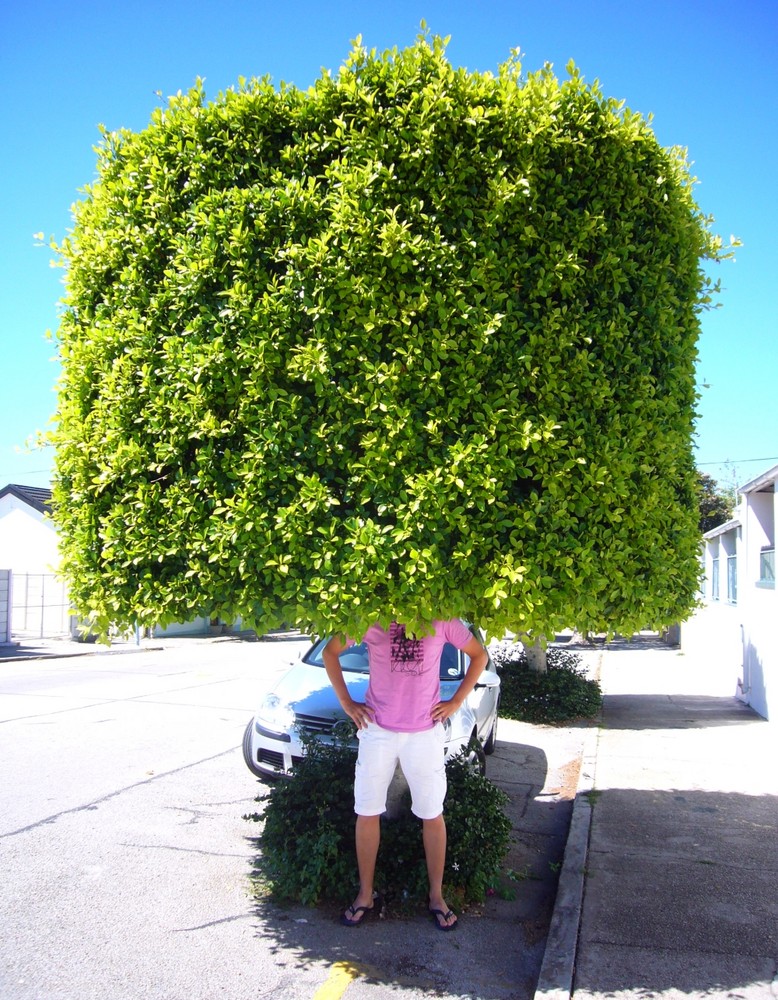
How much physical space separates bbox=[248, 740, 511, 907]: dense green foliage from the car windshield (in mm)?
2490

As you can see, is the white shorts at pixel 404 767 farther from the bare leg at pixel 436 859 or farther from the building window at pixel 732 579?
the building window at pixel 732 579

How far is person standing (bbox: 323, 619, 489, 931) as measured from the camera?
469 cm

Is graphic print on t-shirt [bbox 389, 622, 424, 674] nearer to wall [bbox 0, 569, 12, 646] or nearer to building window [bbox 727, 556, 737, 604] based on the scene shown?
building window [bbox 727, 556, 737, 604]

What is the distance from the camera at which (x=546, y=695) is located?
12117 millimetres

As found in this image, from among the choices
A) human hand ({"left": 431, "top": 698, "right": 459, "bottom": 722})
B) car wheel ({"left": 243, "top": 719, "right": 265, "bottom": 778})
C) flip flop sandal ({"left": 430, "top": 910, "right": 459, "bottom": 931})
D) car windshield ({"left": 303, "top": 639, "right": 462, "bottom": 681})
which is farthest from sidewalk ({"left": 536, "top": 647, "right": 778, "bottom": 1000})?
car wheel ({"left": 243, "top": 719, "right": 265, "bottom": 778})

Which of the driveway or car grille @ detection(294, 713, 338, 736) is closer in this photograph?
the driveway

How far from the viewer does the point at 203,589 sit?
4.36m

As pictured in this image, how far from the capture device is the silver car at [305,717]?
6668mm

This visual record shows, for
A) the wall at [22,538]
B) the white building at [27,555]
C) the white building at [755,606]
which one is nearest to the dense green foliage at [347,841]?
the white building at [755,606]

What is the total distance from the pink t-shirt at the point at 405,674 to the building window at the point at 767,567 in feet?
28.7

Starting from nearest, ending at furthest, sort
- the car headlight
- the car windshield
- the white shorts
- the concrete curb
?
1. the concrete curb
2. the white shorts
3. the car headlight
4. the car windshield

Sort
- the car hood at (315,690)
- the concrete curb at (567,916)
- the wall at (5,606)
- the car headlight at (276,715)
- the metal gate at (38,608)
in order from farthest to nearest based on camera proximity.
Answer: the metal gate at (38,608), the wall at (5,606), the car hood at (315,690), the car headlight at (276,715), the concrete curb at (567,916)

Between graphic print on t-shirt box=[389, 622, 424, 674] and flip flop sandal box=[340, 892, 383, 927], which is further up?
graphic print on t-shirt box=[389, 622, 424, 674]

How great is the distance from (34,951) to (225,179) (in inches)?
166
